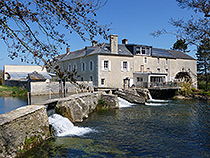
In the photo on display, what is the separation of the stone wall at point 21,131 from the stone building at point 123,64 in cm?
1707

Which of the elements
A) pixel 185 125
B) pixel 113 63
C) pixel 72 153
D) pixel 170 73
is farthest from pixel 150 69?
pixel 72 153

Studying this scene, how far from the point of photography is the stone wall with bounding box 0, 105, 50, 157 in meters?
5.11

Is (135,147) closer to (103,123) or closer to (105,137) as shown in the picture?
(105,137)

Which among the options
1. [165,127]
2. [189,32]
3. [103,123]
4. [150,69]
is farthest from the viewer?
[150,69]

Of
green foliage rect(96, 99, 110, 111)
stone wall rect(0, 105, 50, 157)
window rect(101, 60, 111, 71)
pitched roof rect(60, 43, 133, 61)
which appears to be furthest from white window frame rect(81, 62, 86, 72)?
stone wall rect(0, 105, 50, 157)

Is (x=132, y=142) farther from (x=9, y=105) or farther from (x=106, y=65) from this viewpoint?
(x=106, y=65)

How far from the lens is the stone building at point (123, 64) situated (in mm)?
26156

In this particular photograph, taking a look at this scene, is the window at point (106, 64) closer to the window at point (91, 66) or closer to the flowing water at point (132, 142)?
the window at point (91, 66)

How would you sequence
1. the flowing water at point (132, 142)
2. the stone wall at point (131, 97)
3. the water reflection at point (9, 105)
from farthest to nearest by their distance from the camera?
the stone wall at point (131, 97) < the water reflection at point (9, 105) < the flowing water at point (132, 142)

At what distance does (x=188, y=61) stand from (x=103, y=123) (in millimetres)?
28845

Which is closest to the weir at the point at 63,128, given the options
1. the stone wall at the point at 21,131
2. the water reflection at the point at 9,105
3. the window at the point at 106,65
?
the stone wall at the point at 21,131

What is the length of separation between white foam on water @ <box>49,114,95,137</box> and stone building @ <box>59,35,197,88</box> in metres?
15.2

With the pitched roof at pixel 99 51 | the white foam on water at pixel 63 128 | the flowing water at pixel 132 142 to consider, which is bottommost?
the flowing water at pixel 132 142

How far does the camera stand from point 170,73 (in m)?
32.5
